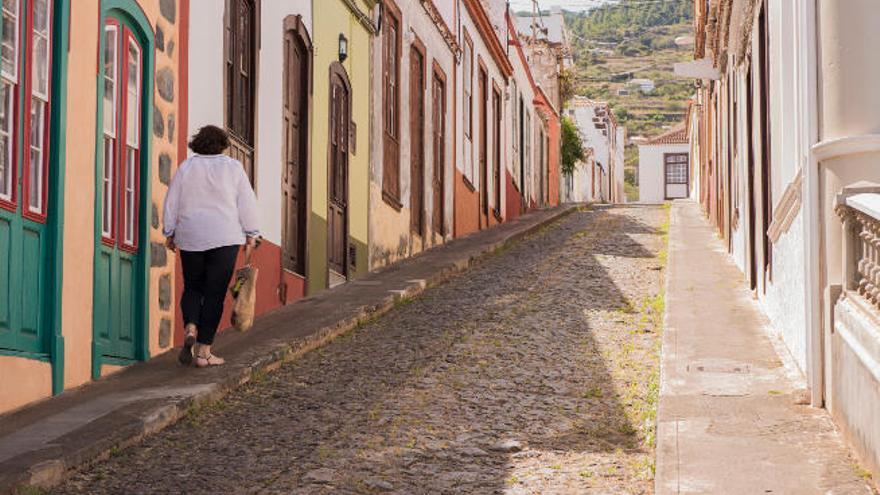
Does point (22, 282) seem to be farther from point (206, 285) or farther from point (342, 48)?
point (342, 48)

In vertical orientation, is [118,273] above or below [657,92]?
below

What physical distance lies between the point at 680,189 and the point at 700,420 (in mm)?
51892

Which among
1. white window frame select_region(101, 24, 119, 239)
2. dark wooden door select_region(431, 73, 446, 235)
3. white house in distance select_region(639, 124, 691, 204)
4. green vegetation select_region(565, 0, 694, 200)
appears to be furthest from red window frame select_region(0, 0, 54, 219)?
green vegetation select_region(565, 0, 694, 200)

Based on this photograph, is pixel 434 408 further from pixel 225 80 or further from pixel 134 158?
pixel 225 80

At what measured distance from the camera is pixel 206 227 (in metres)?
7.43

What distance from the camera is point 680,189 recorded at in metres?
57.0

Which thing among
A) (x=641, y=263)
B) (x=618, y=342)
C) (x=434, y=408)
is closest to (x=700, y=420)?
(x=434, y=408)

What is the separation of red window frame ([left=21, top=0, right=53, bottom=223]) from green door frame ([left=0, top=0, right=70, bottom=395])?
23 mm

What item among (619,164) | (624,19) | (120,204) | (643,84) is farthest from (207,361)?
(624,19)

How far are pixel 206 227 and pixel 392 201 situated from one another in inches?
317

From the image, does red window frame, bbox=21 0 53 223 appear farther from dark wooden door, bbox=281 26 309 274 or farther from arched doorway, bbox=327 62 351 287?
arched doorway, bbox=327 62 351 287

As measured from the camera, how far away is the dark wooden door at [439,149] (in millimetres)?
18781

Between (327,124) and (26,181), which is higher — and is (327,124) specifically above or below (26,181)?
above

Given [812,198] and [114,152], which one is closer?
[812,198]
